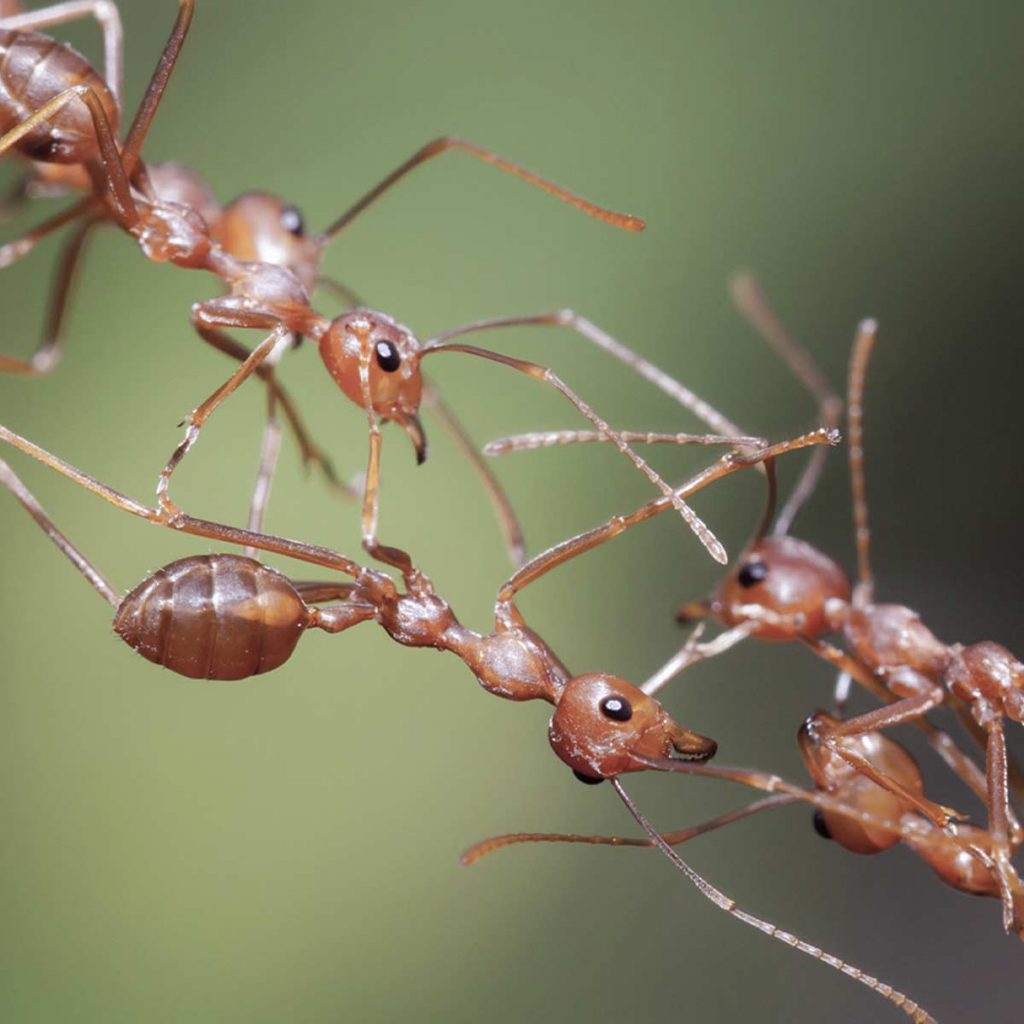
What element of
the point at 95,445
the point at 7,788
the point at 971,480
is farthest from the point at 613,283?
the point at 7,788

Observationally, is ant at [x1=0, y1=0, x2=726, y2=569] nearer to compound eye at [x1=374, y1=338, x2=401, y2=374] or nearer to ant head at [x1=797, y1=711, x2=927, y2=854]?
compound eye at [x1=374, y1=338, x2=401, y2=374]

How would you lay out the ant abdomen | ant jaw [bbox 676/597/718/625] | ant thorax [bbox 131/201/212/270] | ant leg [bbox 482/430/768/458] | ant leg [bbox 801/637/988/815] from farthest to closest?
ant jaw [bbox 676/597/718/625], ant thorax [bbox 131/201/212/270], ant leg [bbox 801/637/988/815], ant leg [bbox 482/430/768/458], the ant abdomen

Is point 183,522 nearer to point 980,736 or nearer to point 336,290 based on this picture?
point 336,290

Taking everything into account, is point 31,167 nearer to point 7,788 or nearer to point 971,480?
point 7,788

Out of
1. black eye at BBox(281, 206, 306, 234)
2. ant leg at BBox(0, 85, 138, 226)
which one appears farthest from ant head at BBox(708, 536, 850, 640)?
ant leg at BBox(0, 85, 138, 226)

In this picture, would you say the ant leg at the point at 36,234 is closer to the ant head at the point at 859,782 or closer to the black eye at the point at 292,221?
the black eye at the point at 292,221

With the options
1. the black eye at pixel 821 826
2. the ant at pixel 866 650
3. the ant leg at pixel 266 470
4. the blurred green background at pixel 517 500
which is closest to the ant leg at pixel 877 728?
the ant at pixel 866 650

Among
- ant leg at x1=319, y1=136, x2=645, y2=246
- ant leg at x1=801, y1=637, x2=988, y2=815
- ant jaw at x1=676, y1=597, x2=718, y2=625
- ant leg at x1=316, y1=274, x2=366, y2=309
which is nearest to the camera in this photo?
ant leg at x1=801, y1=637, x2=988, y2=815

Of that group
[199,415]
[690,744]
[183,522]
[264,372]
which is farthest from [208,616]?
[690,744]
